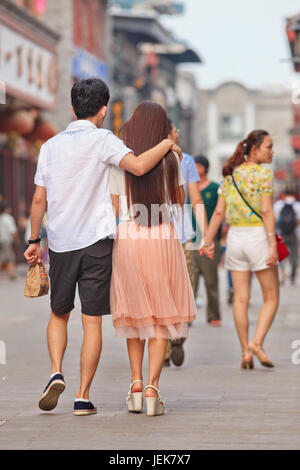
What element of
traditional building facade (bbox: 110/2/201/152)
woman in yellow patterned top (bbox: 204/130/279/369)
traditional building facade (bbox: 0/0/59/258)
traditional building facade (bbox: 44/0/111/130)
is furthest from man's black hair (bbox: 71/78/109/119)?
traditional building facade (bbox: 110/2/201/152)

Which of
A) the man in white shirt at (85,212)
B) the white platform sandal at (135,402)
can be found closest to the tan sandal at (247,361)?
the white platform sandal at (135,402)

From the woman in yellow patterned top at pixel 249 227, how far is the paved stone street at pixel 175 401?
1.37ft

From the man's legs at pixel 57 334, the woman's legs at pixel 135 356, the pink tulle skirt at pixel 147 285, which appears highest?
the pink tulle skirt at pixel 147 285

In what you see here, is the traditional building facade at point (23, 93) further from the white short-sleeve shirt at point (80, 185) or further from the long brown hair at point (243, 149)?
the white short-sleeve shirt at point (80, 185)

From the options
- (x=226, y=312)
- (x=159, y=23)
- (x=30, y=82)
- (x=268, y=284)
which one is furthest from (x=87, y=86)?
(x=159, y=23)

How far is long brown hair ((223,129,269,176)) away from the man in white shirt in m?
2.69

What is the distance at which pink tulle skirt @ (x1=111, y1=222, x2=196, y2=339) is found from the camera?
716cm

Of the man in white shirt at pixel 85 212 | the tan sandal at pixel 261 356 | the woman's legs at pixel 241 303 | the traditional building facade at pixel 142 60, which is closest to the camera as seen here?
the man in white shirt at pixel 85 212

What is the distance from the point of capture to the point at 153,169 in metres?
7.15

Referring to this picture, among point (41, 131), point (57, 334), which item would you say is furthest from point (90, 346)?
point (41, 131)

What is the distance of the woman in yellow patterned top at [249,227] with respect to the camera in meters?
9.57

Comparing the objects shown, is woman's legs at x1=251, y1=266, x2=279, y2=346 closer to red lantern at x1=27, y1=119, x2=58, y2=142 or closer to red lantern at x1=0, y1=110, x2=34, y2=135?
red lantern at x1=0, y1=110, x2=34, y2=135

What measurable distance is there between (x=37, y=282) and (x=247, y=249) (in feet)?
9.40

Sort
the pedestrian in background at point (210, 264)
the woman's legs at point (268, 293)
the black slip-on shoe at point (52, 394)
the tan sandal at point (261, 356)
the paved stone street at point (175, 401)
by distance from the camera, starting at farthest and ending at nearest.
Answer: the pedestrian in background at point (210, 264)
the woman's legs at point (268, 293)
the tan sandal at point (261, 356)
the black slip-on shoe at point (52, 394)
the paved stone street at point (175, 401)
